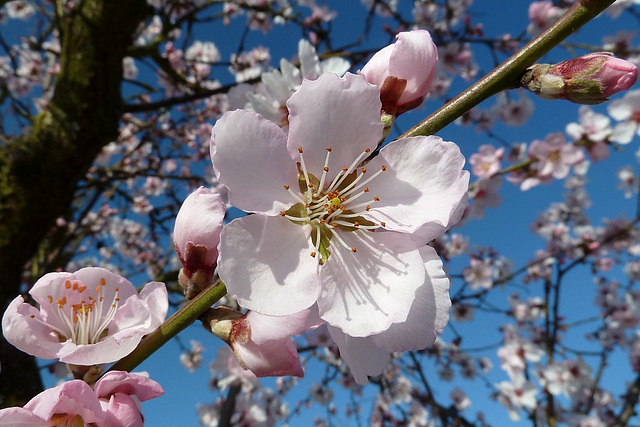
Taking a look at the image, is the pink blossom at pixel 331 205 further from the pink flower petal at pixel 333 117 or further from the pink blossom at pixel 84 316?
the pink blossom at pixel 84 316

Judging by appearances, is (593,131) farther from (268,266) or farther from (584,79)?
(268,266)

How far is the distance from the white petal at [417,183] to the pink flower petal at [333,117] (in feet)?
0.16

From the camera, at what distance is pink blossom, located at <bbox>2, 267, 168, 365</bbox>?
72cm

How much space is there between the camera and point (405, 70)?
77 centimetres

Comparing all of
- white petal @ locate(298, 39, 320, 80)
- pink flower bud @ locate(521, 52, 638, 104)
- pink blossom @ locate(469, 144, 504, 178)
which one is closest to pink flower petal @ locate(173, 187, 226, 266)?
pink flower bud @ locate(521, 52, 638, 104)

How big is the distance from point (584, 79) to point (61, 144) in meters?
2.70

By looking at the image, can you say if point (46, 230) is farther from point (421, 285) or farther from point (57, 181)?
point (421, 285)

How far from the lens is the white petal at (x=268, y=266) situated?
650 millimetres

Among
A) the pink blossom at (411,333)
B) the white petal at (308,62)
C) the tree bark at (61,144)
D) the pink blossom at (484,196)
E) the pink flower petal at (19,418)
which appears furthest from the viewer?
the pink blossom at (484,196)

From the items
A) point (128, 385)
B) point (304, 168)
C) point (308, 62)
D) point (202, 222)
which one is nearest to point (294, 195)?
point (304, 168)

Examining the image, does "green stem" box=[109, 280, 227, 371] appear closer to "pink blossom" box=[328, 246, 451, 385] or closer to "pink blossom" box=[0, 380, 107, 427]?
"pink blossom" box=[0, 380, 107, 427]

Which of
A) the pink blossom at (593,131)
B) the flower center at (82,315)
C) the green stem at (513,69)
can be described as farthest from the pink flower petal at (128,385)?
the pink blossom at (593,131)

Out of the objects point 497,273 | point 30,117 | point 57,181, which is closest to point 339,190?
point 57,181

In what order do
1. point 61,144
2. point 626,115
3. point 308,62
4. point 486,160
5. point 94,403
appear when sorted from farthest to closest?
1. point 486,160
2. point 626,115
3. point 61,144
4. point 308,62
5. point 94,403
